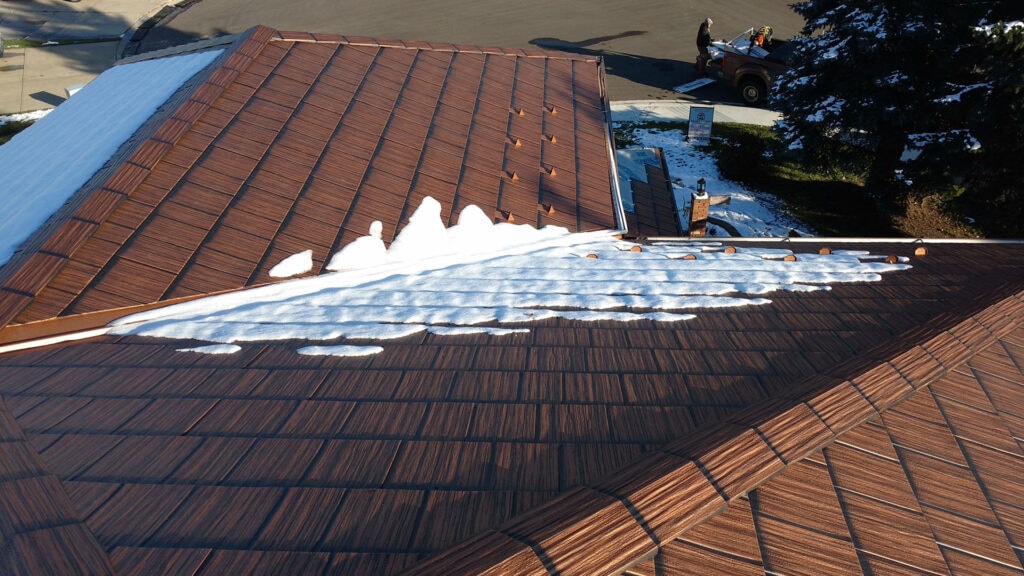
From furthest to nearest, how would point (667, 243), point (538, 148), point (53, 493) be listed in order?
point (538, 148) → point (667, 243) → point (53, 493)

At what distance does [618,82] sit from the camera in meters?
22.7

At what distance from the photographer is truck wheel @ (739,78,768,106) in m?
21.2

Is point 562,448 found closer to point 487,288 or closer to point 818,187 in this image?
point 487,288

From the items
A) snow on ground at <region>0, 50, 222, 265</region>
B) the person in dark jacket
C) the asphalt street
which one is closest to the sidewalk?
the asphalt street

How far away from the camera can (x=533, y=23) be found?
27.6 m

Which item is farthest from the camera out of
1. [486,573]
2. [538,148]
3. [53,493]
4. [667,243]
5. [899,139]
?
[899,139]

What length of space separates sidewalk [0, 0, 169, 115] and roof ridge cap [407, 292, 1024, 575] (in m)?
24.2

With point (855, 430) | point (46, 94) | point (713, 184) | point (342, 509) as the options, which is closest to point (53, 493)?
point (342, 509)

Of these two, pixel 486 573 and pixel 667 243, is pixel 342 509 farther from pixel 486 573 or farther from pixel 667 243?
pixel 667 243

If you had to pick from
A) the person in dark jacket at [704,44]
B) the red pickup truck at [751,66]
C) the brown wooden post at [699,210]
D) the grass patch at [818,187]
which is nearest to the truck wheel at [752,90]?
the red pickup truck at [751,66]

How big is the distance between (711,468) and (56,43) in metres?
30.7

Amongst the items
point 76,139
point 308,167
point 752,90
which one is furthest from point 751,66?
point 76,139

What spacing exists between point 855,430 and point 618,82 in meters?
20.4

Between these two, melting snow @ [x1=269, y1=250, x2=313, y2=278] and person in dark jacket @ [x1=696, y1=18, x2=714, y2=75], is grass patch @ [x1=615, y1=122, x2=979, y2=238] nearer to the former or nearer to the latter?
person in dark jacket @ [x1=696, y1=18, x2=714, y2=75]
